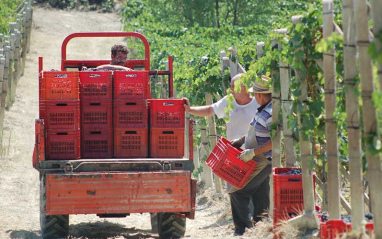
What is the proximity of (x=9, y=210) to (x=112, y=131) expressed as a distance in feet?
10.1

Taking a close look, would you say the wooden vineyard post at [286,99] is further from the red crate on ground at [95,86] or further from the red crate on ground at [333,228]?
the red crate on ground at [95,86]

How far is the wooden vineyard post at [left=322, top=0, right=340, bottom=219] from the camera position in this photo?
661cm

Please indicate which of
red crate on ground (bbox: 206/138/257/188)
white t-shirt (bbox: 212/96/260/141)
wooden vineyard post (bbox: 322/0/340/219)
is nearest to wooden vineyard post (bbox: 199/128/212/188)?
white t-shirt (bbox: 212/96/260/141)

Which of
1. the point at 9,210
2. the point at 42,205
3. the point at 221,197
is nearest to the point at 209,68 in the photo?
the point at 221,197

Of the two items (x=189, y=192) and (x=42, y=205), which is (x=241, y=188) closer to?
(x=189, y=192)

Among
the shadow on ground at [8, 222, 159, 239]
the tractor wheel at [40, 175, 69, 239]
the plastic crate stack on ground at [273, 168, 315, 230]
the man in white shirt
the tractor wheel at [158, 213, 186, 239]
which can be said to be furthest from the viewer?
the shadow on ground at [8, 222, 159, 239]

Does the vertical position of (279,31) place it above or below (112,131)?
above

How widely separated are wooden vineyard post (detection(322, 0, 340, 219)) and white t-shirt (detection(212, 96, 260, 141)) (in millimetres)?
2705

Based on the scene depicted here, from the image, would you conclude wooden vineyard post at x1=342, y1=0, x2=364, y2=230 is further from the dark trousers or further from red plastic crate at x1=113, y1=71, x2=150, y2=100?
red plastic crate at x1=113, y1=71, x2=150, y2=100

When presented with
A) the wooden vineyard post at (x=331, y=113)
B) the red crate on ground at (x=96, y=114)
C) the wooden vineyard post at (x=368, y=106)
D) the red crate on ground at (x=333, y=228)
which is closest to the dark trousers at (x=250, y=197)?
the red crate on ground at (x=96, y=114)

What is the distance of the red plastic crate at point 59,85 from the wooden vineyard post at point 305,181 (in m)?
2.58

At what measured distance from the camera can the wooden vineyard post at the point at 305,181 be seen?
7.30 m

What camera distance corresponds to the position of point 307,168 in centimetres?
743

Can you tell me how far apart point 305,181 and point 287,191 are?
1.34ft
